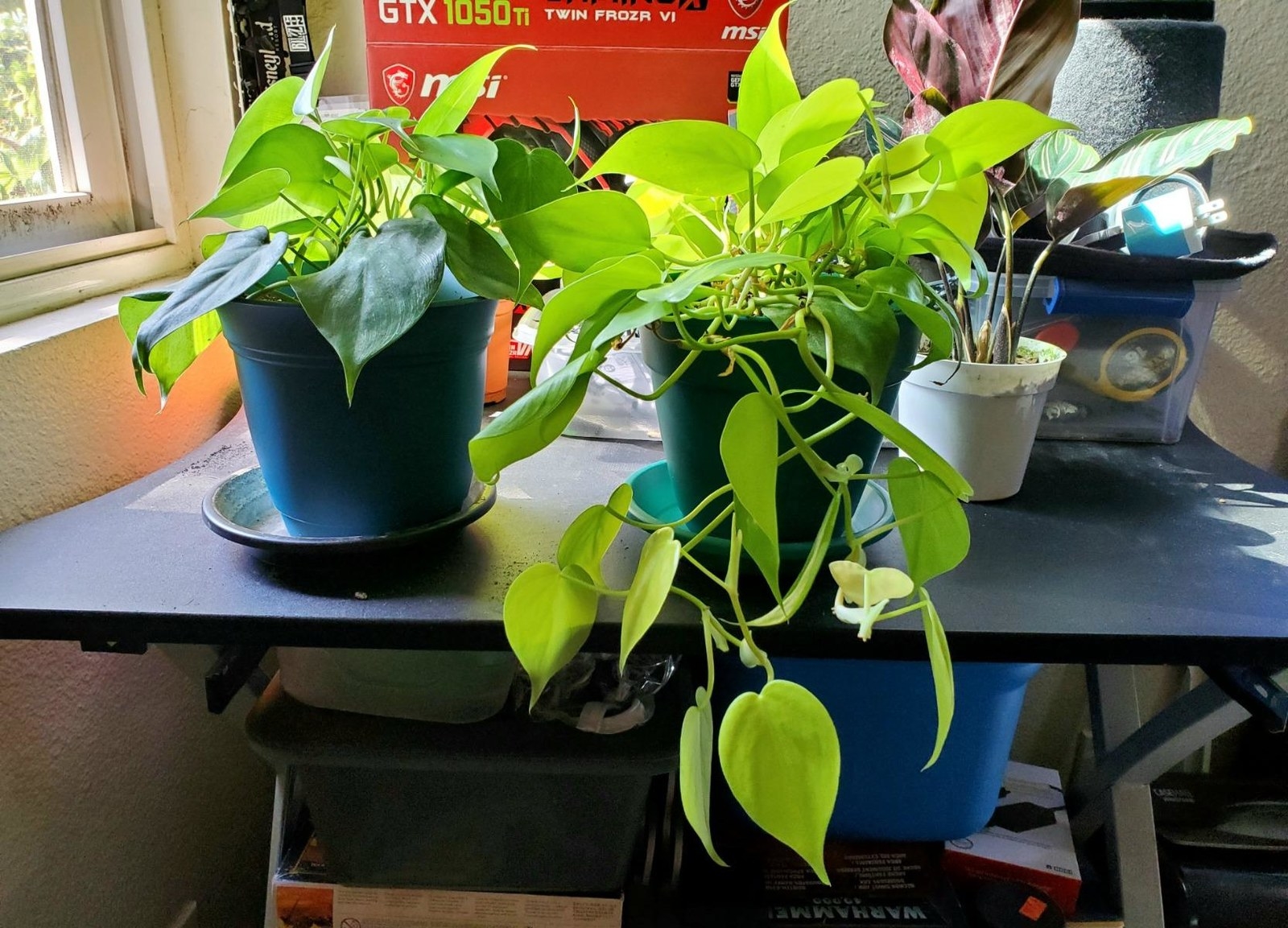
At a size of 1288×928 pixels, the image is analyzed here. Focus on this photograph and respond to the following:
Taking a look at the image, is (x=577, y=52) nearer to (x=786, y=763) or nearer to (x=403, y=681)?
(x=403, y=681)

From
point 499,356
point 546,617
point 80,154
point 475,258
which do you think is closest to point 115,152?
point 80,154

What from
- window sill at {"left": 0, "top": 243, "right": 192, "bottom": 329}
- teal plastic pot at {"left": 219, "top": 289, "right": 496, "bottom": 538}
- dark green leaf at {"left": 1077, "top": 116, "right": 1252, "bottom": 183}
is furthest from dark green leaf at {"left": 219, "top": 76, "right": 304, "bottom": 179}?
dark green leaf at {"left": 1077, "top": 116, "right": 1252, "bottom": 183}

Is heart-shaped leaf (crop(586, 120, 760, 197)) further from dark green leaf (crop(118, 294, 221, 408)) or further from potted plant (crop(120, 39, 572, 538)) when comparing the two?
dark green leaf (crop(118, 294, 221, 408))

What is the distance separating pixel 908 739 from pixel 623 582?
0.36 m

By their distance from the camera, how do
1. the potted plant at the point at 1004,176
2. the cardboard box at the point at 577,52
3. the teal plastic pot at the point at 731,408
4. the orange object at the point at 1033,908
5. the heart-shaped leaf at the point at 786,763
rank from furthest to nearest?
1. the cardboard box at the point at 577,52
2. the orange object at the point at 1033,908
3. the potted plant at the point at 1004,176
4. the teal plastic pot at the point at 731,408
5. the heart-shaped leaf at the point at 786,763

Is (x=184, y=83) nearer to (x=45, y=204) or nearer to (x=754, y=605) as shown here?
(x=45, y=204)

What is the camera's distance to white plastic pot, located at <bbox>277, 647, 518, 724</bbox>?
2.24 feet

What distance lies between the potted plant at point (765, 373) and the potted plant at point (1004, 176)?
0.35 ft

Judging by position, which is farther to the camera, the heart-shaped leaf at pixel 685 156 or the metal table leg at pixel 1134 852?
the metal table leg at pixel 1134 852

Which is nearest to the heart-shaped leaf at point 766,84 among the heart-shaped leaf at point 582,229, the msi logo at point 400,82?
the heart-shaped leaf at point 582,229

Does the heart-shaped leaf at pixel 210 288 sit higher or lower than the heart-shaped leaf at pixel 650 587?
higher

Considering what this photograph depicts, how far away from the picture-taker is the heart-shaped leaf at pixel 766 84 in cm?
49

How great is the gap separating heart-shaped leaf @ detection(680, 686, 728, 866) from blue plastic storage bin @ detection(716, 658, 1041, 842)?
338 mm

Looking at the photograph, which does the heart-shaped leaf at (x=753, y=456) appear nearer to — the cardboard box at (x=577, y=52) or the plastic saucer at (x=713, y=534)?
the plastic saucer at (x=713, y=534)
